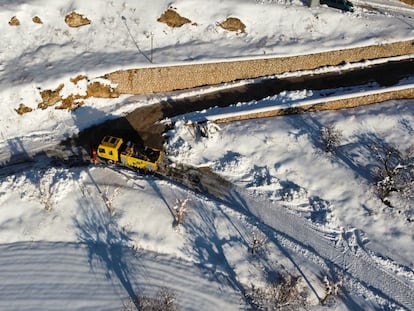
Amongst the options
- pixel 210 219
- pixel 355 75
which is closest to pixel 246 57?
pixel 355 75

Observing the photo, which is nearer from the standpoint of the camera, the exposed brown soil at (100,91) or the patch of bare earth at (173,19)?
the exposed brown soil at (100,91)

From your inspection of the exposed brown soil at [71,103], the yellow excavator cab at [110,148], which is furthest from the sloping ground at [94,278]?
the exposed brown soil at [71,103]

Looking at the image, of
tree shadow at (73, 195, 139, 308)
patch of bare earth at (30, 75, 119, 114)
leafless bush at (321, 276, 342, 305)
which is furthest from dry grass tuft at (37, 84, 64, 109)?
leafless bush at (321, 276, 342, 305)

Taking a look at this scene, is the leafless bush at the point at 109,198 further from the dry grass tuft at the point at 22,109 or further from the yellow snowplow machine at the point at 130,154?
the dry grass tuft at the point at 22,109

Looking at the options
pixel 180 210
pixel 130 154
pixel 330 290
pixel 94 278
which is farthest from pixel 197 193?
pixel 330 290

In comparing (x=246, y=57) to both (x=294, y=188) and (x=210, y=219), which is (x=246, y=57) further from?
(x=210, y=219)

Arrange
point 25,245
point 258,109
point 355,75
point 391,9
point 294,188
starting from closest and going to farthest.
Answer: point 25,245
point 294,188
point 258,109
point 355,75
point 391,9
